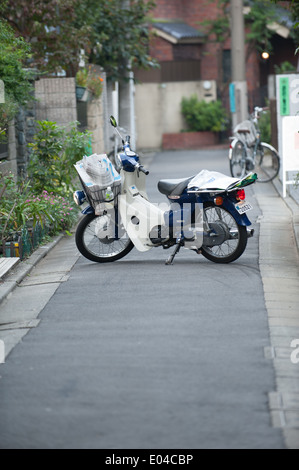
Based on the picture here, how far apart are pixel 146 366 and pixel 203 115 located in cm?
2688

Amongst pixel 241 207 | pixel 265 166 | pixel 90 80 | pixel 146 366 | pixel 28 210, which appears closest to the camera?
pixel 146 366

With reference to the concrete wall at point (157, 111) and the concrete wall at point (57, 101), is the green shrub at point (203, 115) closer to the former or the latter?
the concrete wall at point (157, 111)

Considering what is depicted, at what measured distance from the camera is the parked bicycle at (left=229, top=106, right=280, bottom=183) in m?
18.6

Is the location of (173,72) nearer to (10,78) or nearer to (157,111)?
(157,111)

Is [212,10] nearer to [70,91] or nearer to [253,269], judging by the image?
[70,91]

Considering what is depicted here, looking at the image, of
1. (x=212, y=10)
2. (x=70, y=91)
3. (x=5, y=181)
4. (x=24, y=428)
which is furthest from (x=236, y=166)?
(x=212, y=10)

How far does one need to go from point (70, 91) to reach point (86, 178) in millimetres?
6244

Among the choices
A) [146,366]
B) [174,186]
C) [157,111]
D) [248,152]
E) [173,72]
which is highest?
[173,72]

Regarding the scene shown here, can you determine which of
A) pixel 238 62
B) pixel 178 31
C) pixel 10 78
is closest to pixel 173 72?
pixel 178 31

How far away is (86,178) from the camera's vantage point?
10.1 m

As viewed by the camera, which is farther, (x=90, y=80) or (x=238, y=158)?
(x=90, y=80)

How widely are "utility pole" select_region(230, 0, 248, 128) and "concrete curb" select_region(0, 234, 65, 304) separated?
42.1ft

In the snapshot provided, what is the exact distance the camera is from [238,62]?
77.5 ft

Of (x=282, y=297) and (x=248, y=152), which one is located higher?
(x=248, y=152)
